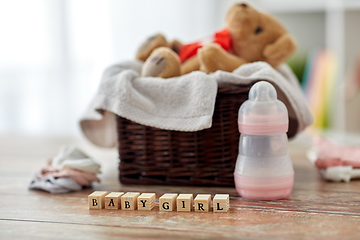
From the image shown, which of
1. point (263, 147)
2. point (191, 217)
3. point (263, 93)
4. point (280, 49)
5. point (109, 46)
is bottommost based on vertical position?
point (191, 217)

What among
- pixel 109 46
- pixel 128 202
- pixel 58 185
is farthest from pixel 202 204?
pixel 109 46

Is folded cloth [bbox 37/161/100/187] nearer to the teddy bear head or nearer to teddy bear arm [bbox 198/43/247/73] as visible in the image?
teddy bear arm [bbox 198/43/247/73]

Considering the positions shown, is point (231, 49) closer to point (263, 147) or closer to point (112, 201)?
Answer: point (263, 147)

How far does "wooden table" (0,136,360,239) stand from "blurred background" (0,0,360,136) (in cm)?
112

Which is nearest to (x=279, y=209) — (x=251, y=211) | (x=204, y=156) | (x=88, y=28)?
(x=251, y=211)

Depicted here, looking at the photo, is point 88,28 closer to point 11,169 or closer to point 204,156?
point 11,169

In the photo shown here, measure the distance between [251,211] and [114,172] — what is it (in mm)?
496

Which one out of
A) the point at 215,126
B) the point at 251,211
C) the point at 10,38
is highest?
the point at 10,38

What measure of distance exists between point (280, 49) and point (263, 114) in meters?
0.26

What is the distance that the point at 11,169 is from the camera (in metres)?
1.14

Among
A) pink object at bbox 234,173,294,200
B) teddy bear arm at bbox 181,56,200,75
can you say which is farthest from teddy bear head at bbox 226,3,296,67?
pink object at bbox 234,173,294,200

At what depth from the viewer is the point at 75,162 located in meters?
0.90

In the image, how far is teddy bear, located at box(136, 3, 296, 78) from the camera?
2.91ft

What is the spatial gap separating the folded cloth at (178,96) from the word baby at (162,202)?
15 cm
